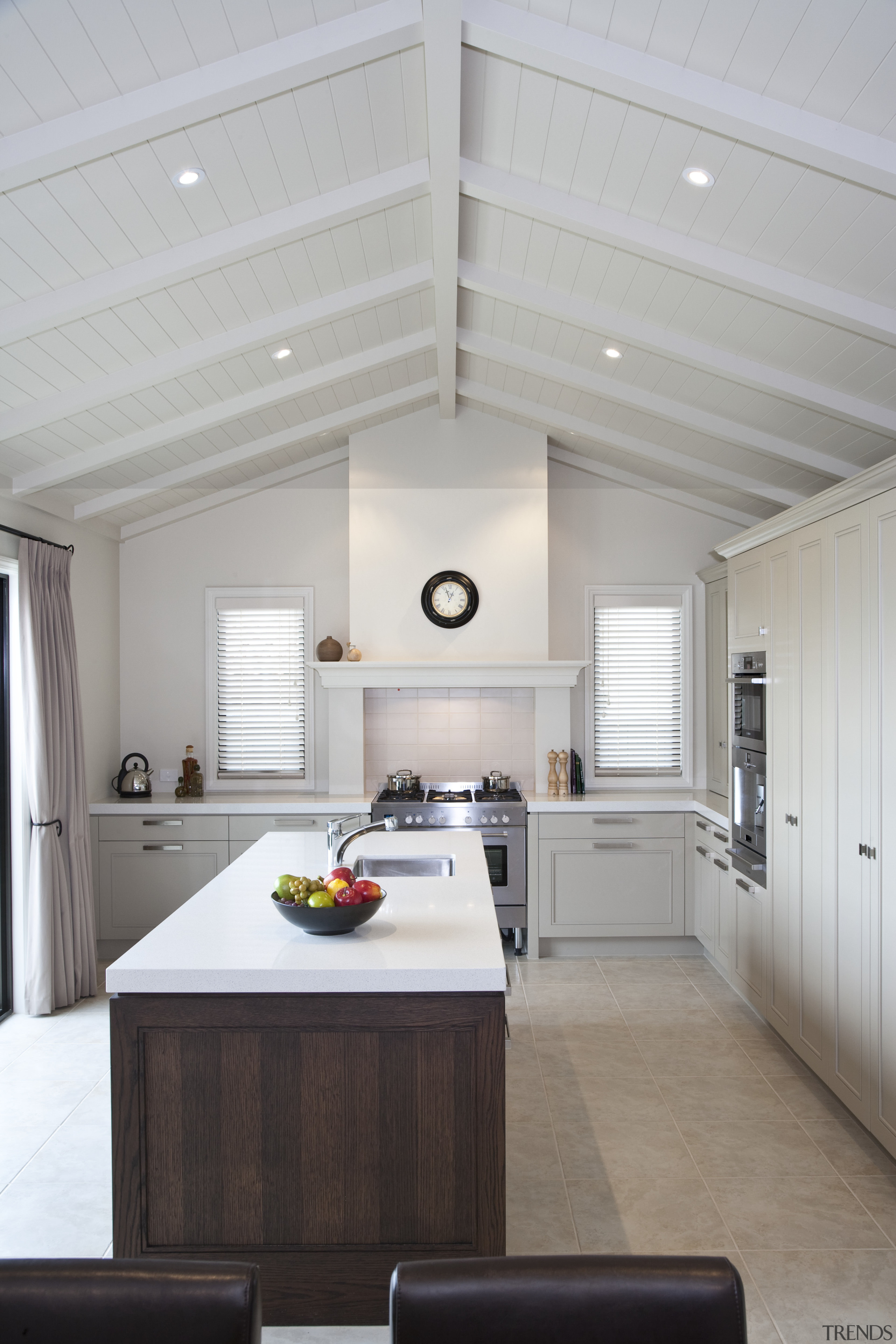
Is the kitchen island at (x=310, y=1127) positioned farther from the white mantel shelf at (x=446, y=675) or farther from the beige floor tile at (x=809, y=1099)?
the white mantel shelf at (x=446, y=675)

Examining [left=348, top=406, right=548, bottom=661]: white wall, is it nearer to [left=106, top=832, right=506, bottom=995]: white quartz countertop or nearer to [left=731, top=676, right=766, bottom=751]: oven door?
Answer: [left=731, top=676, right=766, bottom=751]: oven door

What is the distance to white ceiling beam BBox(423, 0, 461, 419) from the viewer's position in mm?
2277

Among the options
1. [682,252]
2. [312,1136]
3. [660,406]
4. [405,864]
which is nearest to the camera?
[312,1136]

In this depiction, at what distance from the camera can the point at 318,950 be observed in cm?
229

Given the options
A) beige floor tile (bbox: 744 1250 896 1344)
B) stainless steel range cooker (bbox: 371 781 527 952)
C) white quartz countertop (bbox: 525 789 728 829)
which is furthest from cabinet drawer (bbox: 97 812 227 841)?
beige floor tile (bbox: 744 1250 896 1344)

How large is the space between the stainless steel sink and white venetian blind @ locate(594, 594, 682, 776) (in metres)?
2.63

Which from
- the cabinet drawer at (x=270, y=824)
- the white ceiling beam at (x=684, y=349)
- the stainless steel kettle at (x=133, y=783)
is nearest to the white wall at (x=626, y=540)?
the cabinet drawer at (x=270, y=824)

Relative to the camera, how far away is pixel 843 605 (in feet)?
10.2

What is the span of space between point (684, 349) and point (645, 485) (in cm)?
222

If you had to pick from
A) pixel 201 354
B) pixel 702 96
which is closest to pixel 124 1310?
pixel 702 96

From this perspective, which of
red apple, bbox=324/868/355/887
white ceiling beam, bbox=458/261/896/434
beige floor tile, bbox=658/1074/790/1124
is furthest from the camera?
white ceiling beam, bbox=458/261/896/434

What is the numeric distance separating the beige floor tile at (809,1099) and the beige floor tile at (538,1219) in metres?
1.10

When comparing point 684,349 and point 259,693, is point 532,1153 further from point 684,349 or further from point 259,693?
point 259,693

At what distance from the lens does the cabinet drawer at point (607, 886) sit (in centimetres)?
509
